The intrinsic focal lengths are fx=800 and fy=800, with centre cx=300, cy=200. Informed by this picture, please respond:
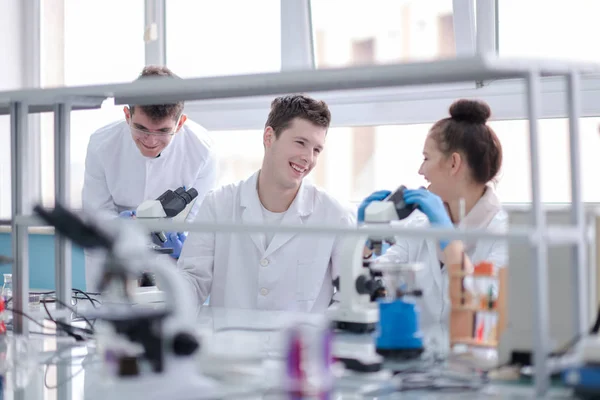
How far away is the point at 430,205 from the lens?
2.14 meters

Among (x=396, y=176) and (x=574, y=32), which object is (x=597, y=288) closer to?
(x=574, y=32)

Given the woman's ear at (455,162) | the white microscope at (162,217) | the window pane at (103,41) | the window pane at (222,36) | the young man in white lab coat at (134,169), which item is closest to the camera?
the white microscope at (162,217)

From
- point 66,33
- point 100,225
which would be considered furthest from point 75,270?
point 100,225

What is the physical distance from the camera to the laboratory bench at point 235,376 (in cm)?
139

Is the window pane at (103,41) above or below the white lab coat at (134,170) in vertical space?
above

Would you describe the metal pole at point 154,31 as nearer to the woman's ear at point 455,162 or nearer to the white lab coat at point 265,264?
the white lab coat at point 265,264

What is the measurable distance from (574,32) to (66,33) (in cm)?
314

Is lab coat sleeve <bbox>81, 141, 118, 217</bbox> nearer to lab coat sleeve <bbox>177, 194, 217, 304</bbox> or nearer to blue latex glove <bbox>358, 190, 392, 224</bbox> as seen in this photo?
lab coat sleeve <bbox>177, 194, 217, 304</bbox>

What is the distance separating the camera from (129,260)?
50.9 inches

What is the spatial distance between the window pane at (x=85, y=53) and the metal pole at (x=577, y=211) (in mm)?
3766

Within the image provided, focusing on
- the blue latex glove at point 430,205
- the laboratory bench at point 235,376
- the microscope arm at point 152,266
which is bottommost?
the laboratory bench at point 235,376

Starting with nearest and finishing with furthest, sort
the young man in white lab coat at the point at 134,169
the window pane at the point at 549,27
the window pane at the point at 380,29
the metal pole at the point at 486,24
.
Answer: the young man in white lab coat at the point at 134,169
the window pane at the point at 549,27
the metal pole at the point at 486,24
the window pane at the point at 380,29

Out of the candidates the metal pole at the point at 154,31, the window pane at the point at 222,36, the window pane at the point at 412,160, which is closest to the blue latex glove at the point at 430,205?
the window pane at the point at 412,160

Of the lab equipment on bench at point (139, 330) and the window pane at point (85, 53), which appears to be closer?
the lab equipment on bench at point (139, 330)
